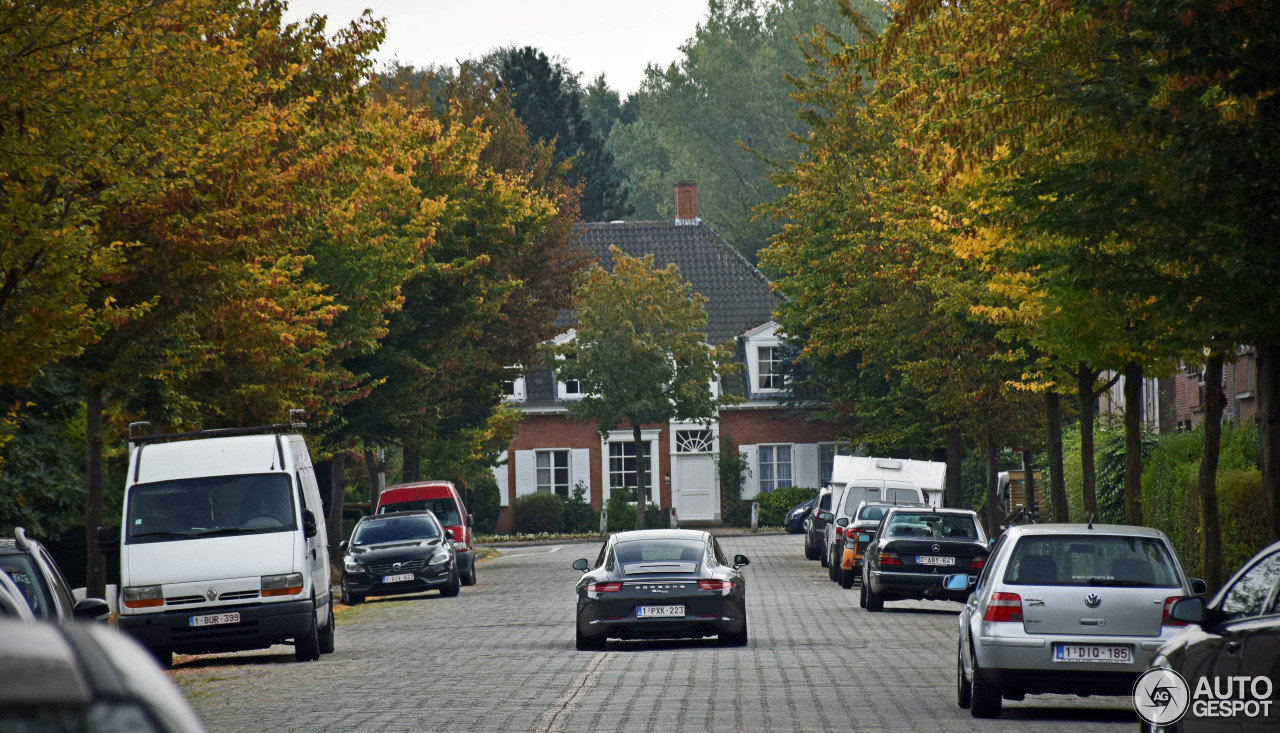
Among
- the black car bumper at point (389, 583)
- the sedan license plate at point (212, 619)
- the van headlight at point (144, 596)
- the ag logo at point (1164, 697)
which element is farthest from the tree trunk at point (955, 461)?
the ag logo at point (1164, 697)

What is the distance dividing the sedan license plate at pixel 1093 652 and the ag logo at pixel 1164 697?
8.68 feet

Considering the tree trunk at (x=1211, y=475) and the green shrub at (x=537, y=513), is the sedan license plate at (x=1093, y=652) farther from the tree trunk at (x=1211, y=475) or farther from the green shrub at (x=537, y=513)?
the green shrub at (x=537, y=513)

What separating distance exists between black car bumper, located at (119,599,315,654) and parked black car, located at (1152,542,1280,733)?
10.7 m

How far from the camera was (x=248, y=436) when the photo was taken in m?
19.4

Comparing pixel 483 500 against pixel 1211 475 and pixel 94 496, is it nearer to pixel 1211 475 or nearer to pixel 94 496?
pixel 94 496

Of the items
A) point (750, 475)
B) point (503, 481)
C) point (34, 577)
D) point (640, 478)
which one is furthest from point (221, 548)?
point (750, 475)

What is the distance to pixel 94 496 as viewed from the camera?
21.0 metres

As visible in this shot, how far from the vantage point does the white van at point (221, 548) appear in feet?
58.5

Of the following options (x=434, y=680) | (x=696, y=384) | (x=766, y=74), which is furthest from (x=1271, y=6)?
(x=766, y=74)

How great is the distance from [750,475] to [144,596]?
5174cm

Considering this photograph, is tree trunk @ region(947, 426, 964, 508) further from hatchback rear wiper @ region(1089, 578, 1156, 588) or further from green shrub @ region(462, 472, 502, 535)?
green shrub @ region(462, 472, 502, 535)

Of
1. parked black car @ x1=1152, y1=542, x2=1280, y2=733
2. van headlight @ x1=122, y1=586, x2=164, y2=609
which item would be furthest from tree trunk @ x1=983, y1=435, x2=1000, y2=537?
parked black car @ x1=1152, y1=542, x2=1280, y2=733

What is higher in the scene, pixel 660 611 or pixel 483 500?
pixel 483 500

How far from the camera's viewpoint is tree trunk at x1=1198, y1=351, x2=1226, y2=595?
18.9m
